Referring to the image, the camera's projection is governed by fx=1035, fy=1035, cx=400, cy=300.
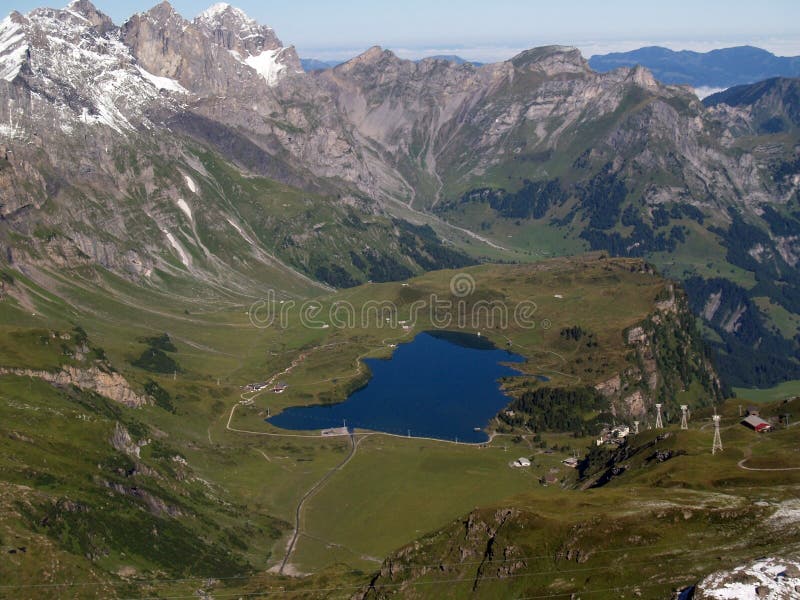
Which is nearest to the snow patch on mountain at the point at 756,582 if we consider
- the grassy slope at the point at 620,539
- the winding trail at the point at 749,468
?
the grassy slope at the point at 620,539

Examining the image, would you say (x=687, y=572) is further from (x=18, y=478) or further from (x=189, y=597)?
(x=18, y=478)

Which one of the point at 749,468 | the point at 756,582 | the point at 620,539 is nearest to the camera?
the point at 756,582

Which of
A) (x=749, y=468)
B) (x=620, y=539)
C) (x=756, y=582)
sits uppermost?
(x=756, y=582)

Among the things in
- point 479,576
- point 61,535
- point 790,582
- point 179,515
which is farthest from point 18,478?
point 790,582

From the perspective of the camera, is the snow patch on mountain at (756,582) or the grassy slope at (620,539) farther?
the grassy slope at (620,539)

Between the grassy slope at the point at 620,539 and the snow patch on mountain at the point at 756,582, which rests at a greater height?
the snow patch on mountain at the point at 756,582

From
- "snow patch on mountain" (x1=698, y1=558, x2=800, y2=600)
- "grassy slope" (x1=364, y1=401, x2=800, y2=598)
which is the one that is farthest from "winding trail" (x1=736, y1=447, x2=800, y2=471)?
"snow patch on mountain" (x1=698, y1=558, x2=800, y2=600)

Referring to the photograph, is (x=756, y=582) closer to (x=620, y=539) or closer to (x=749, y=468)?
(x=620, y=539)

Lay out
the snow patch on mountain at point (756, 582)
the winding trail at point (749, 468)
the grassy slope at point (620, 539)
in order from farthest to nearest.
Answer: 1. the winding trail at point (749, 468)
2. the grassy slope at point (620, 539)
3. the snow patch on mountain at point (756, 582)

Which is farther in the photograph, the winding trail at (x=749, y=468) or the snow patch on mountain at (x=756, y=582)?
the winding trail at (x=749, y=468)

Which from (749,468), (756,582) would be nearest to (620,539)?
(756,582)

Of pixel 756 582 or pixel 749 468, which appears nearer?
pixel 756 582

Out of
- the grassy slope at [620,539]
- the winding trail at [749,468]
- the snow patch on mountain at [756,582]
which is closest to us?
the snow patch on mountain at [756,582]

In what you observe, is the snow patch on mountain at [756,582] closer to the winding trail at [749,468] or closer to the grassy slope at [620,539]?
the grassy slope at [620,539]
